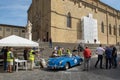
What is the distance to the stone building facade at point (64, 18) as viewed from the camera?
37.7 meters

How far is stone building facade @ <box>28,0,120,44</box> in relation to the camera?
37688 millimetres

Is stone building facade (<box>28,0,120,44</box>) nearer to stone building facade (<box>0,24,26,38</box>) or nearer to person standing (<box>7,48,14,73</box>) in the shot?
stone building facade (<box>0,24,26,38</box>)

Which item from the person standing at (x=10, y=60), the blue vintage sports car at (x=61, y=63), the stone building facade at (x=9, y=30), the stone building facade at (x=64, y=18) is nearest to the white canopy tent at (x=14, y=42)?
the person standing at (x=10, y=60)

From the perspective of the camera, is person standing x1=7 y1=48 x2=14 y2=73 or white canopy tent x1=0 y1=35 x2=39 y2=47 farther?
white canopy tent x1=0 y1=35 x2=39 y2=47

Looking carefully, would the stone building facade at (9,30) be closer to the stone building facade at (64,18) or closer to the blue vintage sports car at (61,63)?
the stone building facade at (64,18)

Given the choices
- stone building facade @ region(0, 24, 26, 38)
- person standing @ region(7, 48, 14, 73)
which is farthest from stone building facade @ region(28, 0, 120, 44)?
person standing @ region(7, 48, 14, 73)

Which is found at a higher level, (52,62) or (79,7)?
(79,7)

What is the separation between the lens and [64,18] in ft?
131

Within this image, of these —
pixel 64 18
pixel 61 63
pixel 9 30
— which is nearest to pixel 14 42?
pixel 61 63

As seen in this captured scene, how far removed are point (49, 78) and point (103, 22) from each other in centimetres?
4429

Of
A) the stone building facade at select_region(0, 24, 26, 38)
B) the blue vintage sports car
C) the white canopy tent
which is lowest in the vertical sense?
the blue vintage sports car

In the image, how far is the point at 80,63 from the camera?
17312 millimetres

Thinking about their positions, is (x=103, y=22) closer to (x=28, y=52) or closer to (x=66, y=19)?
(x=66, y=19)

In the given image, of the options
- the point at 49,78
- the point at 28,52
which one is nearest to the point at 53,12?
the point at 28,52
